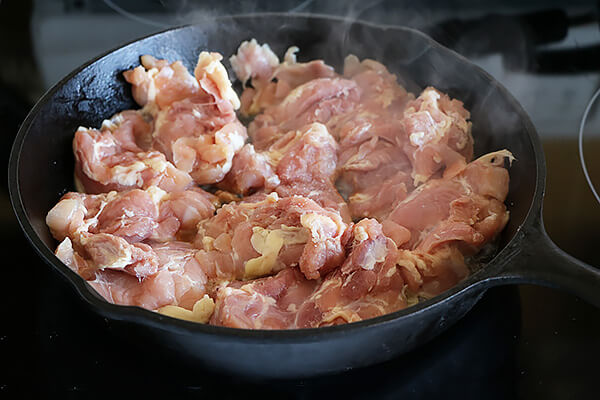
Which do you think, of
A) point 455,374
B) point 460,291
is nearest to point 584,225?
point 455,374

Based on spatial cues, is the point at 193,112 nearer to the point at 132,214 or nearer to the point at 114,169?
the point at 114,169

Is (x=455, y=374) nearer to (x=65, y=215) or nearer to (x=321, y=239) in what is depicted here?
(x=321, y=239)

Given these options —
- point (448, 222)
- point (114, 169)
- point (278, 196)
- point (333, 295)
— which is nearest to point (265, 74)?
point (278, 196)

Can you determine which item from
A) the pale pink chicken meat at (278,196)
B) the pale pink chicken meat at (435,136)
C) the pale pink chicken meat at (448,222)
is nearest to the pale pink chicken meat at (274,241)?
the pale pink chicken meat at (278,196)

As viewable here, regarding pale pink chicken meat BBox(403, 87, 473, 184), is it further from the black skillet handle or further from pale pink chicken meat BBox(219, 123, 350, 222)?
the black skillet handle

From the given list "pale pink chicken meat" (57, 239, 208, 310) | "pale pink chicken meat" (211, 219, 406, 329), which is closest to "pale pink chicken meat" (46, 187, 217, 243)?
"pale pink chicken meat" (57, 239, 208, 310)

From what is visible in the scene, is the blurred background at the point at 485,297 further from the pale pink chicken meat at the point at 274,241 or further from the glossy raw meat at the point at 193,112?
the glossy raw meat at the point at 193,112
